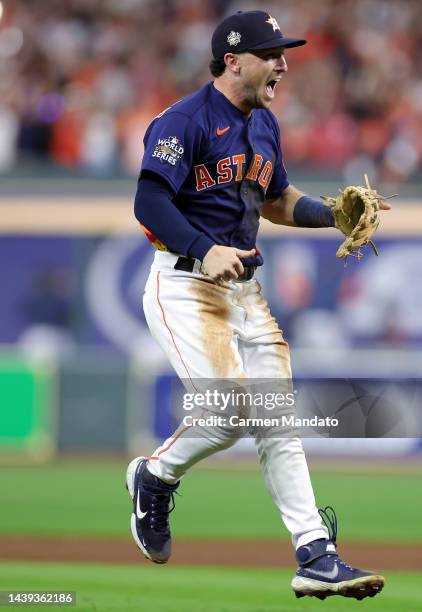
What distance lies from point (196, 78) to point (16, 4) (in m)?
2.44

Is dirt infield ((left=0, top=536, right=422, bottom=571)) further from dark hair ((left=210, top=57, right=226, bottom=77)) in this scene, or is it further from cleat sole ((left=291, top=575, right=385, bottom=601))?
dark hair ((left=210, top=57, right=226, bottom=77))

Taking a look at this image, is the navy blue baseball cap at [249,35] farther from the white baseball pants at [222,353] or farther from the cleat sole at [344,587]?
the cleat sole at [344,587]

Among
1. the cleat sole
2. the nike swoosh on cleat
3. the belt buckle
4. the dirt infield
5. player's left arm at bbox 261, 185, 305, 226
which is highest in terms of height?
player's left arm at bbox 261, 185, 305, 226

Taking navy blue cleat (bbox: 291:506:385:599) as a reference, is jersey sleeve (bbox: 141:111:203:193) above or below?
above

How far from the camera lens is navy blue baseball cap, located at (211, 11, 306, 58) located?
4.68 meters

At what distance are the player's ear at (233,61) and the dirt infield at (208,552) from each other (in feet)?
10.0

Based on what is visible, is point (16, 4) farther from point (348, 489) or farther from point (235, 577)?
point (235, 577)

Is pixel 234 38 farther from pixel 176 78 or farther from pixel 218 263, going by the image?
pixel 176 78

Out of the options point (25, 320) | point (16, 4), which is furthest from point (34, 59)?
point (25, 320)

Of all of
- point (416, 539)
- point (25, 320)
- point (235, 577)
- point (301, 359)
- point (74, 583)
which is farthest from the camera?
point (25, 320)

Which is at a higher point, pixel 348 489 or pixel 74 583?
pixel 348 489

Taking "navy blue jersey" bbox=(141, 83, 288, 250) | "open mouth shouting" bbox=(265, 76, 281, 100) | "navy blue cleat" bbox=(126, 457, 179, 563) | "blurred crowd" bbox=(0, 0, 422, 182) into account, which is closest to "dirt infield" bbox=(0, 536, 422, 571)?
"navy blue cleat" bbox=(126, 457, 179, 563)

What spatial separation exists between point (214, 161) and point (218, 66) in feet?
1.32

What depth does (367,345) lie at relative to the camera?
515 inches
